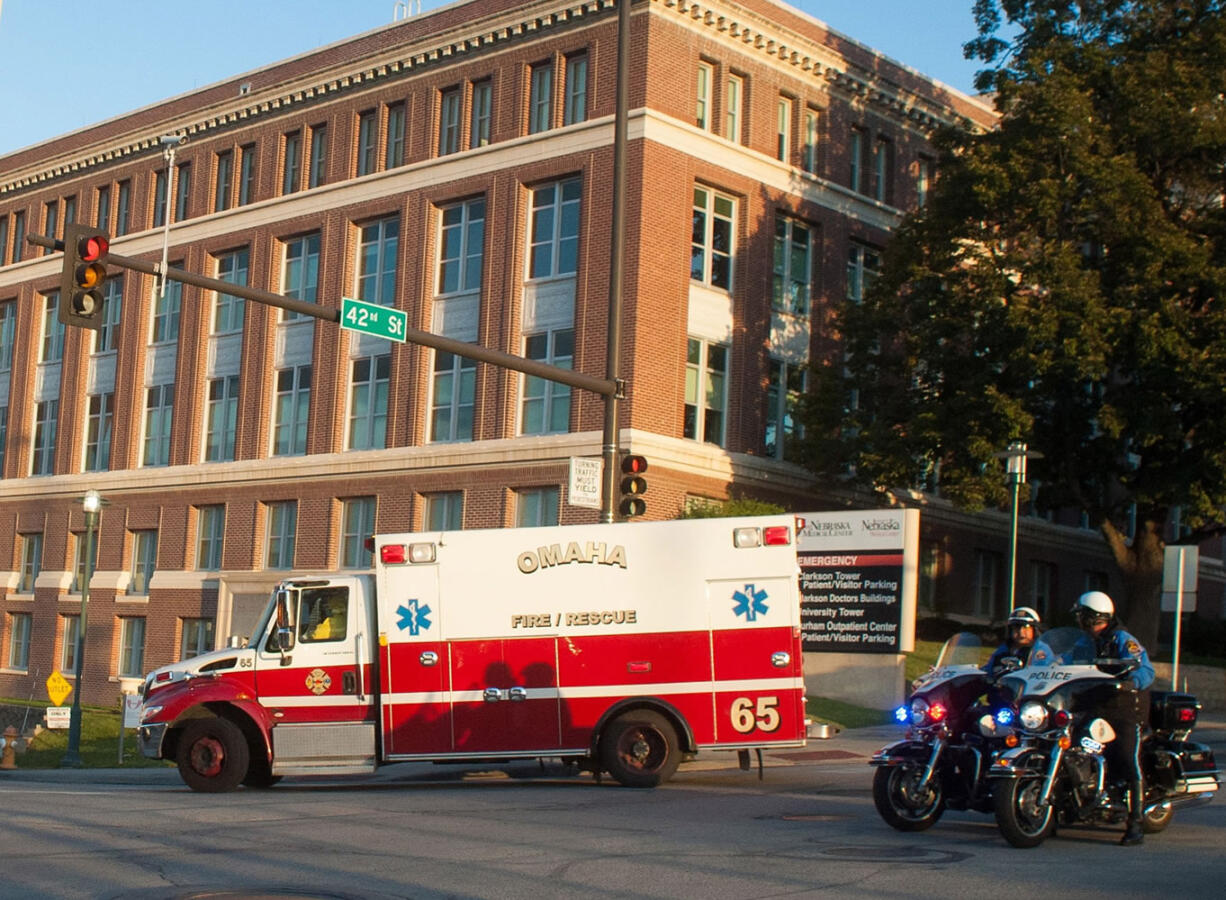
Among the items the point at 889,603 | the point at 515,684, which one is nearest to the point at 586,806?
the point at 515,684

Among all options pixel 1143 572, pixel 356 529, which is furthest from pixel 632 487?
pixel 356 529

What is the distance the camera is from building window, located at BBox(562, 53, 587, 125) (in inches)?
1487

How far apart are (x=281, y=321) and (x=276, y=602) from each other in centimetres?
2707

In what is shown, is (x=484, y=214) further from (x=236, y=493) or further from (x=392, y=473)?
(x=236, y=493)

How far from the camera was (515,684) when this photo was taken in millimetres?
17703

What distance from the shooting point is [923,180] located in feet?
145

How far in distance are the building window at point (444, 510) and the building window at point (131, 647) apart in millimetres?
12326

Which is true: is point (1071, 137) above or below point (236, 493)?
above

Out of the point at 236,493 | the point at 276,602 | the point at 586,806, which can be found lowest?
the point at 586,806

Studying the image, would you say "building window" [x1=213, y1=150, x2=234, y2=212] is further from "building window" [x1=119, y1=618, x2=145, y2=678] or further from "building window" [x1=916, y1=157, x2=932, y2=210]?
"building window" [x1=916, y1=157, x2=932, y2=210]

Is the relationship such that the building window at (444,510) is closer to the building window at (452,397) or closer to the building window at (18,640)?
the building window at (452,397)

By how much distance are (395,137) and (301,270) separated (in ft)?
15.9

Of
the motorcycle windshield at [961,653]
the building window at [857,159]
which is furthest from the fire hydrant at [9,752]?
the building window at [857,159]

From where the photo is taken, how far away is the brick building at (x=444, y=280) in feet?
121
